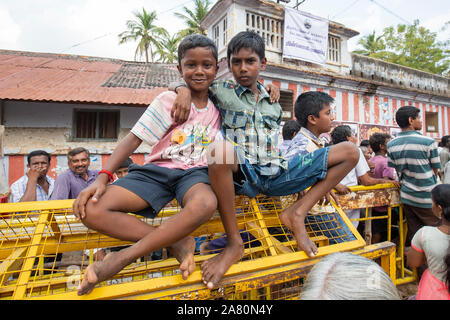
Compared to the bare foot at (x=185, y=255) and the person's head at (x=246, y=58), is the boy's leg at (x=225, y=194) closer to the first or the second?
the bare foot at (x=185, y=255)

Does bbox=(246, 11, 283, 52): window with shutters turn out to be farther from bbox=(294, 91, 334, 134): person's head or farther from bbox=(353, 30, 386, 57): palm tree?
bbox=(353, 30, 386, 57): palm tree

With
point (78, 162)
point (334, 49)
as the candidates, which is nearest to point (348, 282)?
point (78, 162)

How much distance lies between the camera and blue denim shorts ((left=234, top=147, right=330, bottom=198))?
62.9 inches

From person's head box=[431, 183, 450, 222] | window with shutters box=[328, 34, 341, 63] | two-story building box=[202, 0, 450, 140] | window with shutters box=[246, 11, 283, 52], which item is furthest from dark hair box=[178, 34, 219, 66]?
window with shutters box=[328, 34, 341, 63]

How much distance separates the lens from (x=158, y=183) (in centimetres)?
149

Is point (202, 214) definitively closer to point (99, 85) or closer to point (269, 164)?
point (269, 164)

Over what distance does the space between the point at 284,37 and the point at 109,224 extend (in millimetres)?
7431

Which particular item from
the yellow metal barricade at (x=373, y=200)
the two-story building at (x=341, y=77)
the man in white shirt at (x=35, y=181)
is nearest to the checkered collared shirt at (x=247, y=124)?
the yellow metal barricade at (x=373, y=200)

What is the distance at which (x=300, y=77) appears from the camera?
7.45 m

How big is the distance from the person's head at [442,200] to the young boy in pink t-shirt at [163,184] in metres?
1.74

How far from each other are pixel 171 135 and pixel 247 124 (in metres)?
0.54
